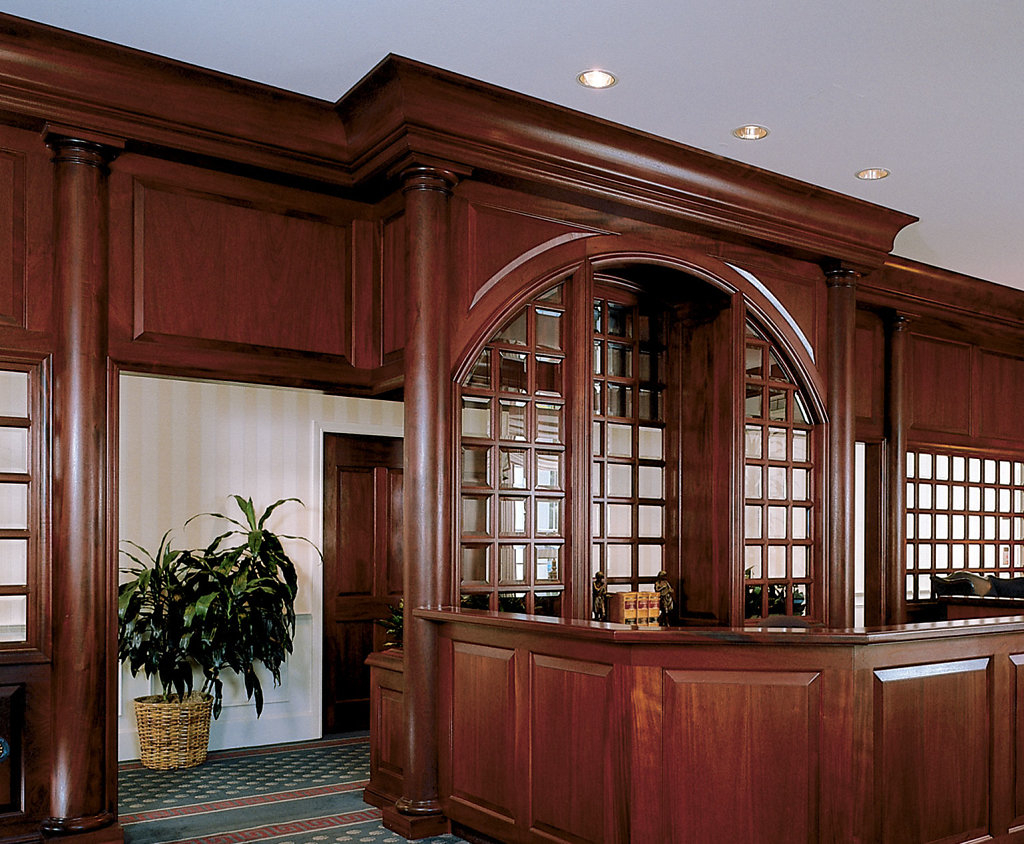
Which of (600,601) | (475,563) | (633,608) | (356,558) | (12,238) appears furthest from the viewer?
(356,558)

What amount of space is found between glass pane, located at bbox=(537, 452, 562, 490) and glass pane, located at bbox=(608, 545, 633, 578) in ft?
3.31

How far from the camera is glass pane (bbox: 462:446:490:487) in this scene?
4.51 metres

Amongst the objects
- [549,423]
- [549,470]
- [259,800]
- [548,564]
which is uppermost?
[549,423]

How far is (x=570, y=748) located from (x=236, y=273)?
7.70 feet

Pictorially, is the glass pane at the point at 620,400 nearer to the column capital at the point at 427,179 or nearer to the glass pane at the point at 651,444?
the glass pane at the point at 651,444

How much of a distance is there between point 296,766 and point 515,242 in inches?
121

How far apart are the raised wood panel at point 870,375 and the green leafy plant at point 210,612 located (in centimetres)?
374

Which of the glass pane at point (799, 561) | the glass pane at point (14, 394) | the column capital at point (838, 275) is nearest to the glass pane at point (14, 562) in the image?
the glass pane at point (14, 394)

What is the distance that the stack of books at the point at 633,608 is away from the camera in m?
5.17

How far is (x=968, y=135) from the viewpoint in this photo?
4.78 meters

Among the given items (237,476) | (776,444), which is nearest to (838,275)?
(776,444)

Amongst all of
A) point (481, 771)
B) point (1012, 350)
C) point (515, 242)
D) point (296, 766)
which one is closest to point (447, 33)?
point (515, 242)

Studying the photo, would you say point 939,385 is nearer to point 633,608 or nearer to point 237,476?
point 633,608

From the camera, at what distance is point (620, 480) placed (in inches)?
227
